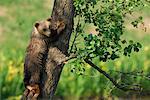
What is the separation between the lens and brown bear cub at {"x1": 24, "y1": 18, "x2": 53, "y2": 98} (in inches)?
138

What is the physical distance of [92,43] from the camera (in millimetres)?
3336

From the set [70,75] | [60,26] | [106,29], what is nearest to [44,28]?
[60,26]

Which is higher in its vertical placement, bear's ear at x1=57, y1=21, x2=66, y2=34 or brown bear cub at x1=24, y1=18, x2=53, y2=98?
bear's ear at x1=57, y1=21, x2=66, y2=34

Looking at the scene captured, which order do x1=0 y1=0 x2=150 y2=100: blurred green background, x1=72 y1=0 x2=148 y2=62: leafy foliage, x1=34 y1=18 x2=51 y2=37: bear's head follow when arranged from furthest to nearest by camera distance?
x1=0 y1=0 x2=150 y2=100: blurred green background < x1=34 y1=18 x2=51 y2=37: bear's head < x1=72 y1=0 x2=148 y2=62: leafy foliage

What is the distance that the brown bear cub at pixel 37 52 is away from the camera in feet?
11.5

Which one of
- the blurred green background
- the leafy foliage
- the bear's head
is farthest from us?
the blurred green background

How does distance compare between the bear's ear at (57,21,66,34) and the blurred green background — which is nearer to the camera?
the bear's ear at (57,21,66,34)

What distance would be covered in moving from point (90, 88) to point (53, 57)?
16.6ft

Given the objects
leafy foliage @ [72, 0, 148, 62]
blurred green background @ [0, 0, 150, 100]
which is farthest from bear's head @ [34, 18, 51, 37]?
blurred green background @ [0, 0, 150, 100]

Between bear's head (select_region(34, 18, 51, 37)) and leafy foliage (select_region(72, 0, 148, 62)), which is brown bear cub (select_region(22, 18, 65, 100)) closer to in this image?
bear's head (select_region(34, 18, 51, 37))

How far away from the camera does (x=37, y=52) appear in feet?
11.5

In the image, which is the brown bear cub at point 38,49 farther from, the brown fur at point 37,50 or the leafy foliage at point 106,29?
the leafy foliage at point 106,29

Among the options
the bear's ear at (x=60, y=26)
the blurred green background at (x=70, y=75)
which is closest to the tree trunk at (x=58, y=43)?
the bear's ear at (x=60, y=26)

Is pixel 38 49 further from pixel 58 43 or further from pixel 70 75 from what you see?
pixel 70 75
